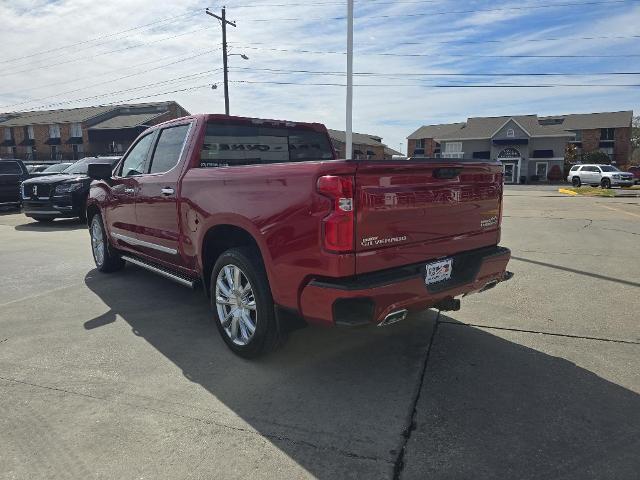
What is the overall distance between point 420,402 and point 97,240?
18.0 feet

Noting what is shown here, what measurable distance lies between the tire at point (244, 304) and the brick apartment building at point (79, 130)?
50130 millimetres

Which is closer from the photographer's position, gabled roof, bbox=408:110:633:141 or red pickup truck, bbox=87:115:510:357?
red pickup truck, bbox=87:115:510:357

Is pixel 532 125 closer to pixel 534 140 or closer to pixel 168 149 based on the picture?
pixel 534 140

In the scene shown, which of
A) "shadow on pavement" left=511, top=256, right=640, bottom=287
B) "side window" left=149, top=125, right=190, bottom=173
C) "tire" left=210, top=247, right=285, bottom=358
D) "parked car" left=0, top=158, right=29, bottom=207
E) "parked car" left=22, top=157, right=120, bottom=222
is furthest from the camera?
"parked car" left=0, top=158, right=29, bottom=207

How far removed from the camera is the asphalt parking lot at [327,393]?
251 centimetres

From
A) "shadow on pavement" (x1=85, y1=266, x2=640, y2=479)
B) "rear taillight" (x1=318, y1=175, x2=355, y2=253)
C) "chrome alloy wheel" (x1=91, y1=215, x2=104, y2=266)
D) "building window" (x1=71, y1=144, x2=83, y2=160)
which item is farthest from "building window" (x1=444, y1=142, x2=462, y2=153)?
"rear taillight" (x1=318, y1=175, x2=355, y2=253)

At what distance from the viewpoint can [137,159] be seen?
220 inches

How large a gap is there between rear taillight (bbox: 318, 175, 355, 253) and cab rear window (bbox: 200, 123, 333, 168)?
198cm

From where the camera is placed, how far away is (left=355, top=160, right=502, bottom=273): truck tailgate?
115 inches

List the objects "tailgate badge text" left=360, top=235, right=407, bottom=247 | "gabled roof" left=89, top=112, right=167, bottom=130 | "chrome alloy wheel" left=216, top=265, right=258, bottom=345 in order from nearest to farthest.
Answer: "tailgate badge text" left=360, top=235, right=407, bottom=247 < "chrome alloy wheel" left=216, top=265, right=258, bottom=345 < "gabled roof" left=89, top=112, right=167, bottom=130

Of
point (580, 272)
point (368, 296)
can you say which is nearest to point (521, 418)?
point (368, 296)

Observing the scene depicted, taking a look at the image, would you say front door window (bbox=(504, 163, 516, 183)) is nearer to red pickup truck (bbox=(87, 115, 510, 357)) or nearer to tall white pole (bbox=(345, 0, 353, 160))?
tall white pole (bbox=(345, 0, 353, 160))

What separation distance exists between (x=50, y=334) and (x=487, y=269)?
151 inches

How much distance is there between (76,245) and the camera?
9.15 m
